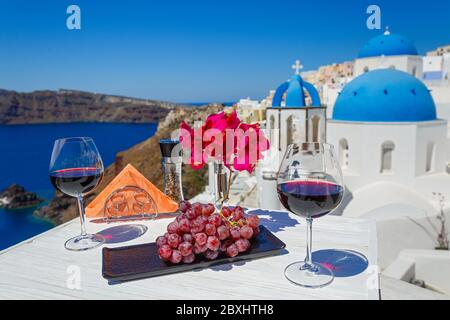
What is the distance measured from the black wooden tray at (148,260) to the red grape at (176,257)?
0.01 metres

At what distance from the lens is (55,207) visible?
2539 centimetres

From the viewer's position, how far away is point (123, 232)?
1297mm

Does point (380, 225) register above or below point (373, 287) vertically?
below

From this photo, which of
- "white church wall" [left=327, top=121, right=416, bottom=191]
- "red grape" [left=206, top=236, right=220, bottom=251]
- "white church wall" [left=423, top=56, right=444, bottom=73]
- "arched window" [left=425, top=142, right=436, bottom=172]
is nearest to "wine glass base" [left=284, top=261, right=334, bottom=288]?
"red grape" [left=206, top=236, right=220, bottom=251]

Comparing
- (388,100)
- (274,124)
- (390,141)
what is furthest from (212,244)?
(388,100)

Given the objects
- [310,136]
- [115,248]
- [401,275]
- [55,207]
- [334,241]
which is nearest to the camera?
[115,248]

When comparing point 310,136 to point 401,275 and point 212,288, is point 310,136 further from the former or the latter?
point 212,288

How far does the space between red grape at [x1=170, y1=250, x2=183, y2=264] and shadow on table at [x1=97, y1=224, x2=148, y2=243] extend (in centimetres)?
32

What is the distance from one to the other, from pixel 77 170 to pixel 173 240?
18.9 inches

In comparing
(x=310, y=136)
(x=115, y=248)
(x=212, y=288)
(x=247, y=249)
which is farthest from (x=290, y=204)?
(x=310, y=136)

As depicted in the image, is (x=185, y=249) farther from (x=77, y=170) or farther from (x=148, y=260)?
(x=77, y=170)

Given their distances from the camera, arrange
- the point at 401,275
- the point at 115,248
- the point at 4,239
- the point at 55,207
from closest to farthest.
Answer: the point at 115,248 → the point at 401,275 → the point at 4,239 → the point at 55,207

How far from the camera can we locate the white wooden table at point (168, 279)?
33.5 inches

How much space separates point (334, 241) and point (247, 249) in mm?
345
